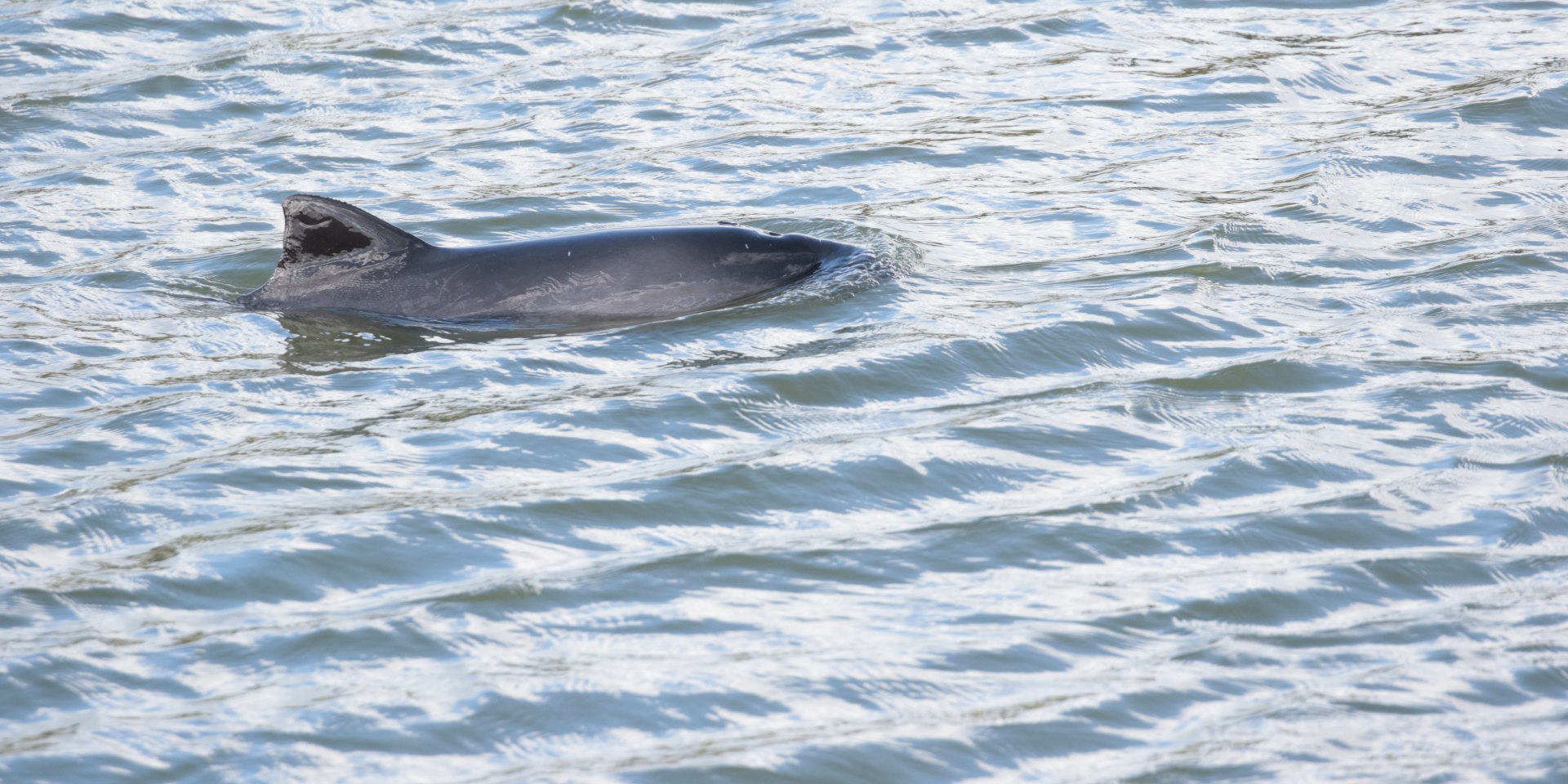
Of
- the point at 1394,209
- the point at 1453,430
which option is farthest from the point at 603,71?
the point at 1453,430

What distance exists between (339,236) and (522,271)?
849mm

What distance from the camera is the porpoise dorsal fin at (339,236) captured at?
7.55 metres

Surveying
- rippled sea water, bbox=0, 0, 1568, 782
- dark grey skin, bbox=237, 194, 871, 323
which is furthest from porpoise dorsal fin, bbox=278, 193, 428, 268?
rippled sea water, bbox=0, 0, 1568, 782

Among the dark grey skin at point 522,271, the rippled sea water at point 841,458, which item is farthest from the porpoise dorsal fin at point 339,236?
the rippled sea water at point 841,458

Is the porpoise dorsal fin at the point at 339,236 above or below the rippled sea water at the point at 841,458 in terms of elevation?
above

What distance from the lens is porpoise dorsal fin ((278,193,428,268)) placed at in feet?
24.8

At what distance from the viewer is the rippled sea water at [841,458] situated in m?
4.25

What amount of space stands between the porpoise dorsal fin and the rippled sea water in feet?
1.05

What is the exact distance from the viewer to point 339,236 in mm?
7664

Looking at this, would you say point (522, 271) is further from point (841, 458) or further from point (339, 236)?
point (841, 458)

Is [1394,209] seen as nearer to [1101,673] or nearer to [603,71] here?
[1101,673]

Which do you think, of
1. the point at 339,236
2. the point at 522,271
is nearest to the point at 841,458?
the point at 522,271

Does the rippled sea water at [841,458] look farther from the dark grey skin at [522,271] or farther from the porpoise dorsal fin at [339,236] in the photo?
the porpoise dorsal fin at [339,236]

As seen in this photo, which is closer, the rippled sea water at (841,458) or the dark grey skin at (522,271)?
the rippled sea water at (841,458)
